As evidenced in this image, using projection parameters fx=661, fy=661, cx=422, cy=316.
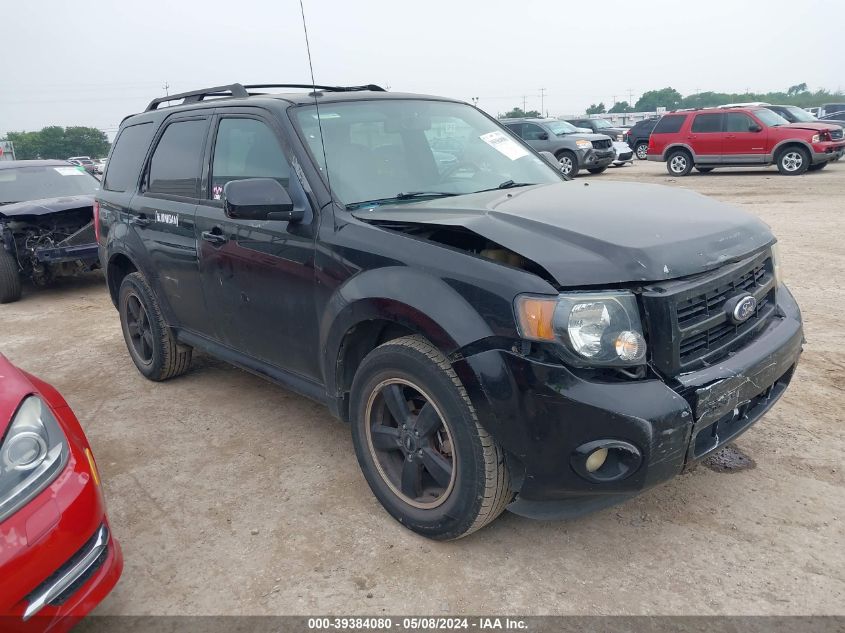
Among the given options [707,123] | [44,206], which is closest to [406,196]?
[44,206]

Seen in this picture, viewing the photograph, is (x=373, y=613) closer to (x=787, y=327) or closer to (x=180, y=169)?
(x=787, y=327)

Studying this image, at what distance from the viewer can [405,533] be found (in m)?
2.80

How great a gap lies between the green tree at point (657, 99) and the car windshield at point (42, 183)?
97.1m

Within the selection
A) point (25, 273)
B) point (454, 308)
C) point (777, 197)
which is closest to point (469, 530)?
point (454, 308)

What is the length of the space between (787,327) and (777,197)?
1064 cm

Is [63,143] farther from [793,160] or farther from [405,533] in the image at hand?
[405,533]

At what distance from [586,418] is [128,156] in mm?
3907

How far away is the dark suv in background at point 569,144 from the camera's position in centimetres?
1797

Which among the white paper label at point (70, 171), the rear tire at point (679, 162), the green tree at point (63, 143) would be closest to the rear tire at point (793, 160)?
the rear tire at point (679, 162)

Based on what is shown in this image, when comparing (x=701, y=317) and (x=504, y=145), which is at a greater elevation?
(x=504, y=145)

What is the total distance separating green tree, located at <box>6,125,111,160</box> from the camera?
75312 mm

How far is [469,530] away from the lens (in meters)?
2.55

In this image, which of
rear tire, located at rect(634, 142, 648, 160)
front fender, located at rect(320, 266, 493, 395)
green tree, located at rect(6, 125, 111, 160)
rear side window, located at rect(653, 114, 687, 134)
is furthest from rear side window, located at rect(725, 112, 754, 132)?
green tree, located at rect(6, 125, 111, 160)

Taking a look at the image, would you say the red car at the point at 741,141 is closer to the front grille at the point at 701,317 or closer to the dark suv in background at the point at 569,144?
the dark suv in background at the point at 569,144
